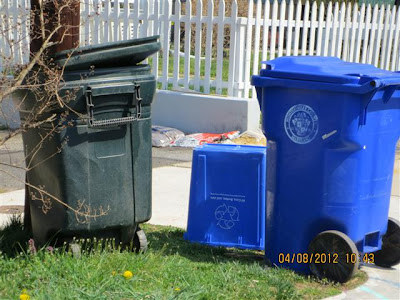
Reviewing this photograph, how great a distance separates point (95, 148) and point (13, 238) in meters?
1.03

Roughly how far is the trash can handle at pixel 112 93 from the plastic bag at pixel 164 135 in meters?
4.75

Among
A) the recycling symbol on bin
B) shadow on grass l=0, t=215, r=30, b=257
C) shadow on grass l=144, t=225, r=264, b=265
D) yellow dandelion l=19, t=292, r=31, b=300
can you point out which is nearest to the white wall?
shadow on grass l=144, t=225, r=264, b=265

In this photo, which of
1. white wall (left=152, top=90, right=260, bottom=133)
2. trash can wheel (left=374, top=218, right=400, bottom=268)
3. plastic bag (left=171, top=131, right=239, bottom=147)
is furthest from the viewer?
white wall (left=152, top=90, right=260, bottom=133)

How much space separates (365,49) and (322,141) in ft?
23.7

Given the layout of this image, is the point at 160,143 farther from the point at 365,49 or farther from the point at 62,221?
the point at 62,221

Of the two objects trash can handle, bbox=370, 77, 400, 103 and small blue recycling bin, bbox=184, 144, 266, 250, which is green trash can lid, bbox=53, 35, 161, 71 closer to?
small blue recycling bin, bbox=184, 144, 266, 250

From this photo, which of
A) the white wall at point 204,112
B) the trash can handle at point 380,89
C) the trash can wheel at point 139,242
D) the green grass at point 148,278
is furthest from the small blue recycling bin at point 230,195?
the white wall at point 204,112

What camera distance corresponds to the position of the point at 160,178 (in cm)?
751

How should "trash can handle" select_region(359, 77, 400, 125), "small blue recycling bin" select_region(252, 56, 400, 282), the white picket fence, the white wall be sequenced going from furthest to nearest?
the white picket fence < the white wall < "small blue recycling bin" select_region(252, 56, 400, 282) < "trash can handle" select_region(359, 77, 400, 125)

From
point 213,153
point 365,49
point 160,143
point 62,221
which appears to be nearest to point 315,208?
point 213,153

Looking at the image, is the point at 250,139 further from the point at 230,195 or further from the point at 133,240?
the point at 133,240

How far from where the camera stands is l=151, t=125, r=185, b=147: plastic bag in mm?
9281

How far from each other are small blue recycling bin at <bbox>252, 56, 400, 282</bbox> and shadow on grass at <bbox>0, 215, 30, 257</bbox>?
1.69 metres
